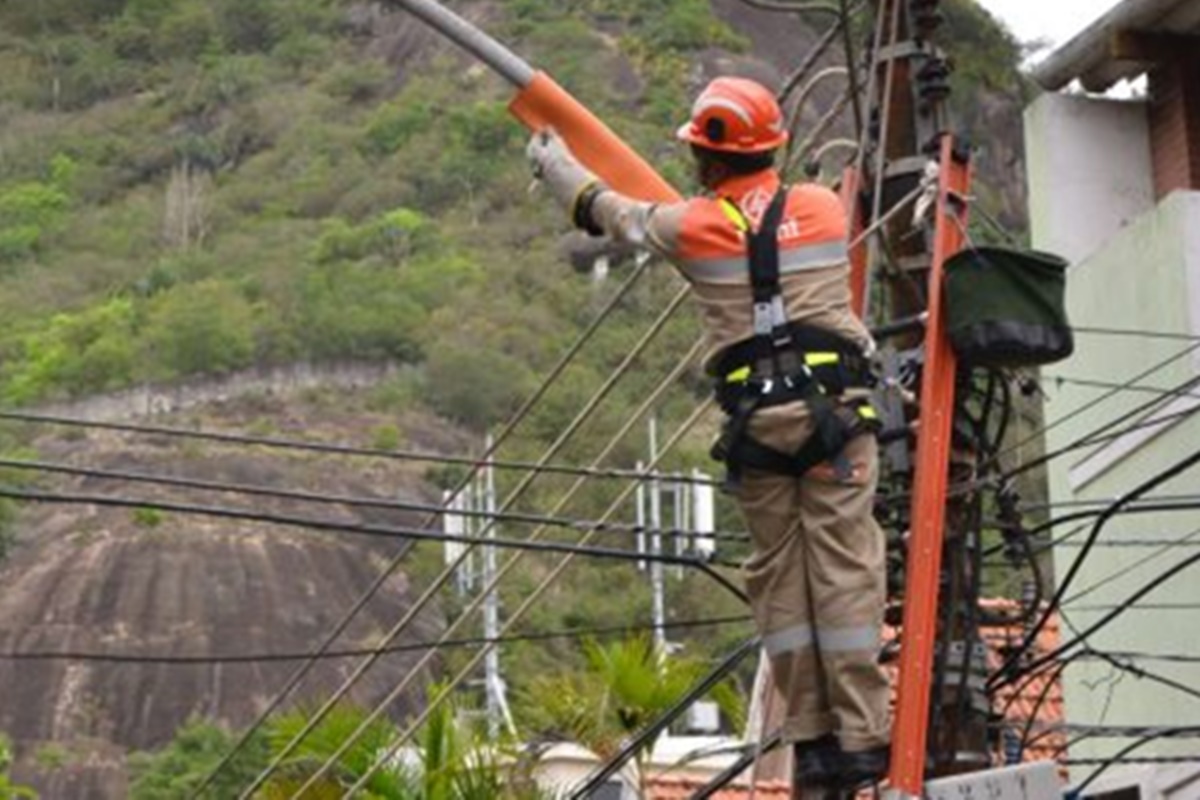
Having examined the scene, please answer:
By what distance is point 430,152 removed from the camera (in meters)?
124

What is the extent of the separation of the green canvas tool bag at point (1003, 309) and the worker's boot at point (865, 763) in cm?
145

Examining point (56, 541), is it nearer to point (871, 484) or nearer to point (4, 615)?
point (4, 615)

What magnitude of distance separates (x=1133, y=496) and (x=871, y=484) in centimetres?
237

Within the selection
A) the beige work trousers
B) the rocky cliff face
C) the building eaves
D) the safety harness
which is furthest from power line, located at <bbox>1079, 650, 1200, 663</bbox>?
the rocky cliff face

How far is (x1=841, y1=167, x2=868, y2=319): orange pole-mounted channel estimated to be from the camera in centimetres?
1089

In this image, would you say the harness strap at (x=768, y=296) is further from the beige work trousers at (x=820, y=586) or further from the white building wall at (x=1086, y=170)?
the white building wall at (x=1086, y=170)

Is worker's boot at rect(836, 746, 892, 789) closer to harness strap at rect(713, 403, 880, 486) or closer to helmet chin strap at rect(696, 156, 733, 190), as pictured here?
harness strap at rect(713, 403, 880, 486)

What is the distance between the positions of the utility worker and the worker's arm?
12 mm

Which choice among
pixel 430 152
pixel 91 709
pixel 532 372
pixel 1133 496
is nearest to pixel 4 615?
pixel 91 709

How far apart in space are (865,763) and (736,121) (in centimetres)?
198

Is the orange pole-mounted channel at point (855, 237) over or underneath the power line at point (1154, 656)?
over

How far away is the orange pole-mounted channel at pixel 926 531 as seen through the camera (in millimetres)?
9367

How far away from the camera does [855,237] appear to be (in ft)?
36.1

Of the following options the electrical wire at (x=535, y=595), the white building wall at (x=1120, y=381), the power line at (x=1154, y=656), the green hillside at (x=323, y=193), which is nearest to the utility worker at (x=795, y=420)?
the electrical wire at (x=535, y=595)
